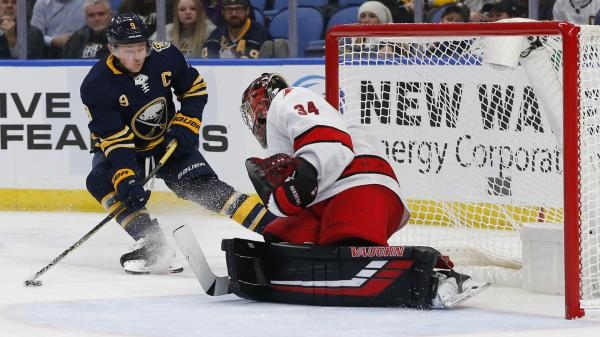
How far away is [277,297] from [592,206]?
96 centimetres

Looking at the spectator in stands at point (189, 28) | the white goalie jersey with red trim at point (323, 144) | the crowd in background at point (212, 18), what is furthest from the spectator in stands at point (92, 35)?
the white goalie jersey with red trim at point (323, 144)

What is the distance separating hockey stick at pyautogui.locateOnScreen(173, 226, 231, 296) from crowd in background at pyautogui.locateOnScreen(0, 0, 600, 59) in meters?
2.52

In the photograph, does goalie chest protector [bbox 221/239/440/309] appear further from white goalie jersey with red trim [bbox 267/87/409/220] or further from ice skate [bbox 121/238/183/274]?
ice skate [bbox 121/238/183/274]

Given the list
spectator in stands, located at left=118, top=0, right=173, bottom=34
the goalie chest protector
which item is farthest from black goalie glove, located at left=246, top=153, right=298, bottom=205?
spectator in stands, located at left=118, top=0, right=173, bottom=34

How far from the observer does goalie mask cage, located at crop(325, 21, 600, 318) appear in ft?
15.6

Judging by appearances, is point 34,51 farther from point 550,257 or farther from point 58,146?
point 550,257

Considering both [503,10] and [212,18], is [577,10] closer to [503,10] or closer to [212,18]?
[503,10]

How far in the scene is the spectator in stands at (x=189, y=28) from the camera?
734 centimetres

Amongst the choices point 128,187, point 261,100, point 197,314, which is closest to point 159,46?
point 128,187

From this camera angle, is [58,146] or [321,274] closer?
[321,274]

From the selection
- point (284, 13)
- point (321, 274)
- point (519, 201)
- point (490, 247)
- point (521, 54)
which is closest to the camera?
point (321, 274)

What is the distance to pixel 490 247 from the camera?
5133 millimetres

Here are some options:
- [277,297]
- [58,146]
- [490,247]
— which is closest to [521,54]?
[490,247]

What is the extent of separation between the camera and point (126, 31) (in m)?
5.17
